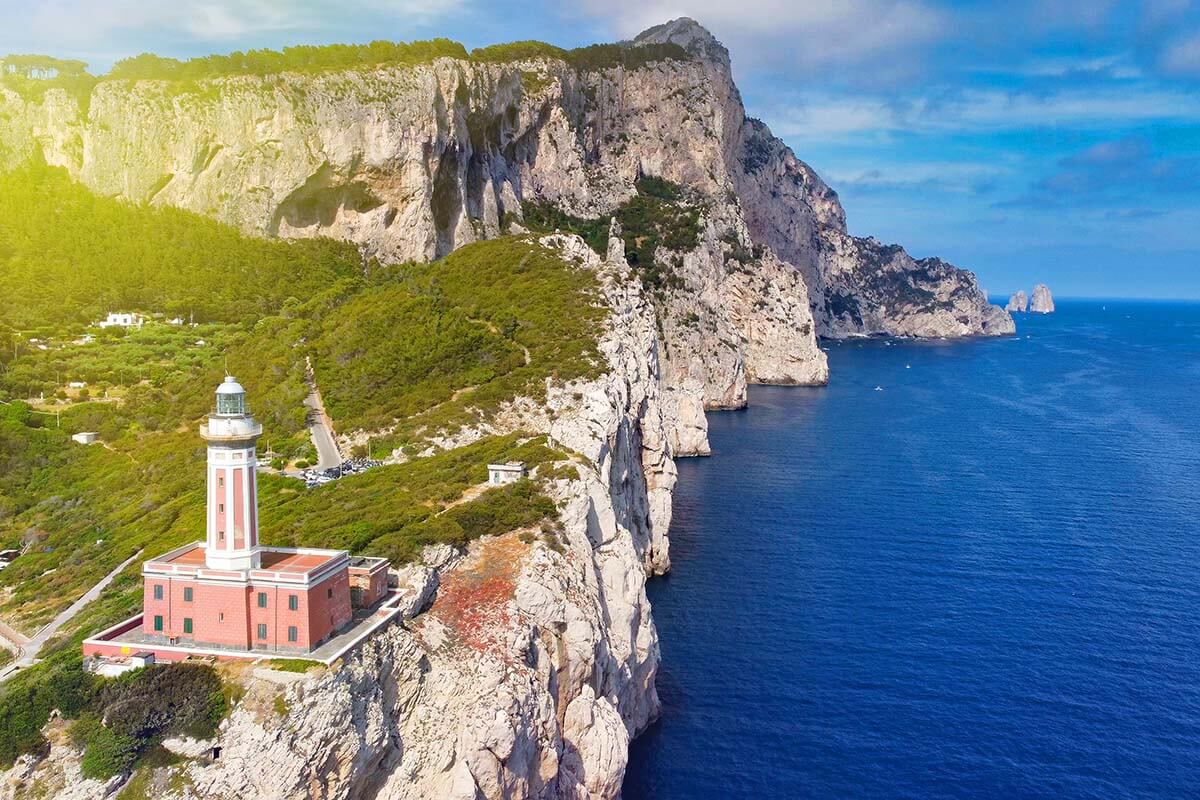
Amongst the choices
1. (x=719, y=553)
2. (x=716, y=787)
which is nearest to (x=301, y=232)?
(x=719, y=553)

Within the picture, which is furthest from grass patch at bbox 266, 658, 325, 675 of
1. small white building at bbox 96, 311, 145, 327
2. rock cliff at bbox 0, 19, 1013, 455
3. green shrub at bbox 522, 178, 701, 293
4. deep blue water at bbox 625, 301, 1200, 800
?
green shrub at bbox 522, 178, 701, 293

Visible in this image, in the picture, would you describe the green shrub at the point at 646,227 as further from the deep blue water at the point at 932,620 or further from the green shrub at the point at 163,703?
the green shrub at the point at 163,703

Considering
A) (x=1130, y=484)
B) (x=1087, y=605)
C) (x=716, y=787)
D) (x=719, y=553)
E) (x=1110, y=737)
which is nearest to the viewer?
(x=716, y=787)

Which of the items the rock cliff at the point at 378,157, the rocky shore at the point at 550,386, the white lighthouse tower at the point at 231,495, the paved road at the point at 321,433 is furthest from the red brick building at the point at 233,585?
the rock cliff at the point at 378,157

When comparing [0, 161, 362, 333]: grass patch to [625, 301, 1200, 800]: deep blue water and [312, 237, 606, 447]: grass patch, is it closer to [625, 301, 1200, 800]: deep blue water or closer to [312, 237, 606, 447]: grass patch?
[312, 237, 606, 447]: grass patch

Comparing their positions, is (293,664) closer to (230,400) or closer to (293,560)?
(293,560)

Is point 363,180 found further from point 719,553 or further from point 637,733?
point 637,733

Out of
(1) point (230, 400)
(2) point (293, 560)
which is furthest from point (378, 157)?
(2) point (293, 560)
